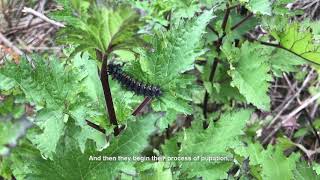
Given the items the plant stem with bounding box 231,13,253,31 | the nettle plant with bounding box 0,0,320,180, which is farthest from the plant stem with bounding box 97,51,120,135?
the plant stem with bounding box 231,13,253,31

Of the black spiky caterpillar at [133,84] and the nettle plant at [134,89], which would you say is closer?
the nettle plant at [134,89]

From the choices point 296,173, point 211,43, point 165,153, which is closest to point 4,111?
point 165,153

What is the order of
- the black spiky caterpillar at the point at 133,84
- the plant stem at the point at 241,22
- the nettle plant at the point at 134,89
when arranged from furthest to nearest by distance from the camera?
the plant stem at the point at 241,22, the black spiky caterpillar at the point at 133,84, the nettle plant at the point at 134,89

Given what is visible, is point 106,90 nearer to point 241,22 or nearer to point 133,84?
point 133,84

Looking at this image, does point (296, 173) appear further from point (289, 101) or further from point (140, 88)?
point (289, 101)

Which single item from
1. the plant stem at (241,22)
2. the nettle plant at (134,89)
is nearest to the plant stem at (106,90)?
the nettle plant at (134,89)

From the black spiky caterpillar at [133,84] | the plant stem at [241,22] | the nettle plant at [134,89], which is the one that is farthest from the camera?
the plant stem at [241,22]

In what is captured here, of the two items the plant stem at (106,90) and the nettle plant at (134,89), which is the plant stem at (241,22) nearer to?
the nettle plant at (134,89)

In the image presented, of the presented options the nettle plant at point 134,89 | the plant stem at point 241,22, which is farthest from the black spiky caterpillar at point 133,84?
the plant stem at point 241,22

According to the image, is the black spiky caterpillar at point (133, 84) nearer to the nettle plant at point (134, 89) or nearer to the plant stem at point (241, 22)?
the nettle plant at point (134, 89)
